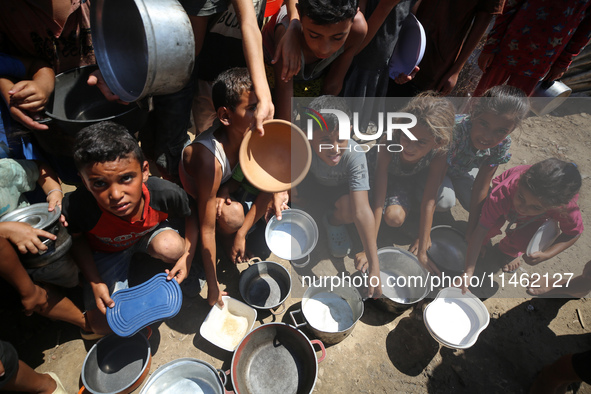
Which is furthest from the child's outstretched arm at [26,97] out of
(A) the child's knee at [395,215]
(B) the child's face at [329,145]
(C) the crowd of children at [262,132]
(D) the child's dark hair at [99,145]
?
(A) the child's knee at [395,215]

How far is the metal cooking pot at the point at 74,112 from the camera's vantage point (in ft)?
4.80

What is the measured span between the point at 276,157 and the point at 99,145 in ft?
2.69

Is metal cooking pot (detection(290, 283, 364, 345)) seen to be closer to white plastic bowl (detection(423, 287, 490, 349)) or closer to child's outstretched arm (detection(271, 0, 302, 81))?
white plastic bowl (detection(423, 287, 490, 349))

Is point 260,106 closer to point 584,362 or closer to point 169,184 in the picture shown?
point 169,184

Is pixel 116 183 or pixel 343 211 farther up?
pixel 116 183

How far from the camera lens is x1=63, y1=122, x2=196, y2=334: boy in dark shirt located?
1406 mm

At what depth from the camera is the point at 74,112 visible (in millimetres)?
1833

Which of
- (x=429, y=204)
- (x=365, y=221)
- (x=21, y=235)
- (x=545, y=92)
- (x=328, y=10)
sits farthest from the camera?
(x=545, y=92)

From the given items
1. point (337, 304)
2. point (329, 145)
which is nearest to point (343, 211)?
point (329, 145)

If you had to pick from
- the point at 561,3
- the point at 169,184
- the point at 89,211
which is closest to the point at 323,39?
the point at 169,184

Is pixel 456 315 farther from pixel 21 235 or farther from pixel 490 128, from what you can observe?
pixel 21 235

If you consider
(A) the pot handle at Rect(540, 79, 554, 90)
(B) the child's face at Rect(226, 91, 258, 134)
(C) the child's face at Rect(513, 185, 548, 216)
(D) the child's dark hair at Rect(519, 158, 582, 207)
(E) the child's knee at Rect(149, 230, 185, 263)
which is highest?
(B) the child's face at Rect(226, 91, 258, 134)

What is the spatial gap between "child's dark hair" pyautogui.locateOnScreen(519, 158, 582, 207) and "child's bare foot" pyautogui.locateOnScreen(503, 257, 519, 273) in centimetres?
59

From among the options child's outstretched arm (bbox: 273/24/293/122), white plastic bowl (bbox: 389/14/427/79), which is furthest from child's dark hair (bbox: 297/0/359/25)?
white plastic bowl (bbox: 389/14/427/79)
